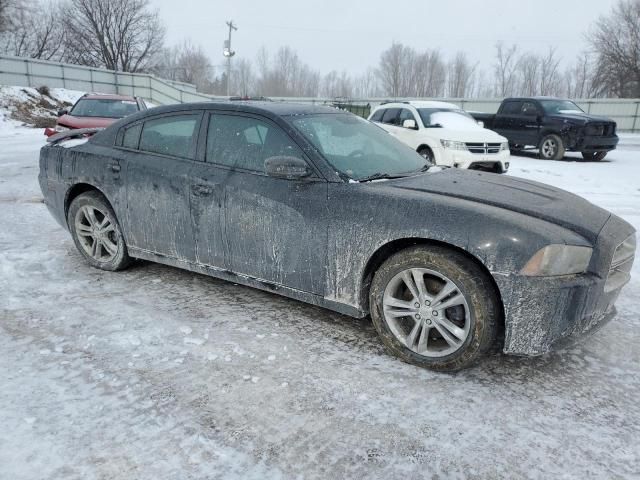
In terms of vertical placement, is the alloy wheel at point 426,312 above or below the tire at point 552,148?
below

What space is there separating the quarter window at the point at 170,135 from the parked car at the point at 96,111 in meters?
7.33

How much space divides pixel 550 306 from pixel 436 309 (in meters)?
0.59

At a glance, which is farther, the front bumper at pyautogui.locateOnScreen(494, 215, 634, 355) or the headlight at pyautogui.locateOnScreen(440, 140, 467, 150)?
the headlight at pyautogui.locateOnScreen(440, 140, 467, 150)

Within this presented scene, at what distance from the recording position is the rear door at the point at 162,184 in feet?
12.4

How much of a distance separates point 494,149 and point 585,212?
751 cm

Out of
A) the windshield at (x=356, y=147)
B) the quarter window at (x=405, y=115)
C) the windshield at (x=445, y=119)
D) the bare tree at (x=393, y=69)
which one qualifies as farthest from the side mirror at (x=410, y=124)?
the bare tree at (x=393, y=69)

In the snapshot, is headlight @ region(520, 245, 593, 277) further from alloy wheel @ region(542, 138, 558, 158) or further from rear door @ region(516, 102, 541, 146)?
rear door @ region(516, 102, 541, 146)

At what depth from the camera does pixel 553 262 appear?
8.48 feet

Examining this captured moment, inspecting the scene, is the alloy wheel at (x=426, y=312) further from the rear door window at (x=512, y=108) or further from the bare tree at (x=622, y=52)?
the bare tree at (x=622, y=52)

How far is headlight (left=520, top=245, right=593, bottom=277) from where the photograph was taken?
8.41 ft

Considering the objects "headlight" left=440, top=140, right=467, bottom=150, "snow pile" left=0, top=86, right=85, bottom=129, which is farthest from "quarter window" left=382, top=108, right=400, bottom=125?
"snow pile" left=0, top=86, right=85, bottom=129

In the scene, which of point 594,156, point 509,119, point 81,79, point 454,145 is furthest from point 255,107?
point 81,79

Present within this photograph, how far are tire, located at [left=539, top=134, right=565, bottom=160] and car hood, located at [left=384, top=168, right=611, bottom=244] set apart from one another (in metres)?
11.2

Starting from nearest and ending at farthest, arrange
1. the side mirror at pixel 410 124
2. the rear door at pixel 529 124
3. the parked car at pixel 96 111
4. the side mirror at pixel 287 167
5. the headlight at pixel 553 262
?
the headlight at pixel 553 262 < the side mirror at pixel 287 167 < the side mirror at pixel 410 124 < the parked car at pixel 96 111 < the rear door at pixel 529 124
